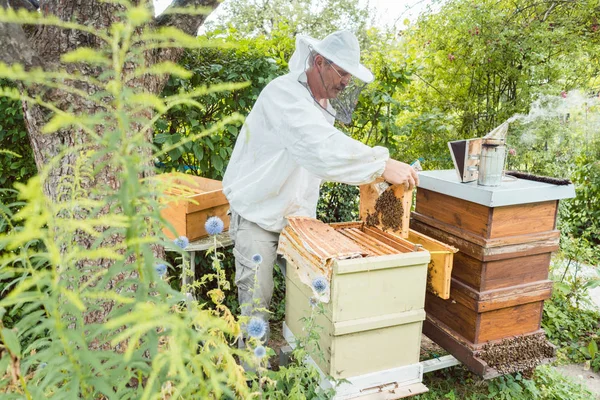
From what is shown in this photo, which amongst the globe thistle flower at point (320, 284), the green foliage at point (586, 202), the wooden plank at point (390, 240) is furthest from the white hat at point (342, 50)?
the green foliage at point (586, 202)

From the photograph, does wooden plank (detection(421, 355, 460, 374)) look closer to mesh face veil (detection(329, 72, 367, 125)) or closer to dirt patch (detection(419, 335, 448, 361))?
dirt patch (detection(419, 335, 448, 361))

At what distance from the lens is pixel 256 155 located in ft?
7.96

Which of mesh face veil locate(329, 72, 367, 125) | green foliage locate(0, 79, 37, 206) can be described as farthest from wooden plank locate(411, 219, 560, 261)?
green foliage locate(0, 79, 37, 206)

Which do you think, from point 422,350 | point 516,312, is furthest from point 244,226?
point 422,350

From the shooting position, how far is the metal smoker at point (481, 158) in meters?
2.27

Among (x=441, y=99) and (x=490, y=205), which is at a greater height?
(x=441, y=99)

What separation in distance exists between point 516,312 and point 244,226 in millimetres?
1619

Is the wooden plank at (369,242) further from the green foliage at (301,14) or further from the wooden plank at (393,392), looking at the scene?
the green foliage at (301,14)

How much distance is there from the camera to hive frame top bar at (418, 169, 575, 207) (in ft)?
6.91

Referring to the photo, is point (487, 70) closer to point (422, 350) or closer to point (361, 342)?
point (422, 350)

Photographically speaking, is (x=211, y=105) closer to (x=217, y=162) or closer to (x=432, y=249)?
(x=217, y=162)

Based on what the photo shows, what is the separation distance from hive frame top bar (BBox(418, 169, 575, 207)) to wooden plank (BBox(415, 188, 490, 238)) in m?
0.06

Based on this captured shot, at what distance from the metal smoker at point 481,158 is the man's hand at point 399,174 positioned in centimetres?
34

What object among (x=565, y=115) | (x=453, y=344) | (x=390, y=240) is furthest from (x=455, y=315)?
(x=565, y=115)
